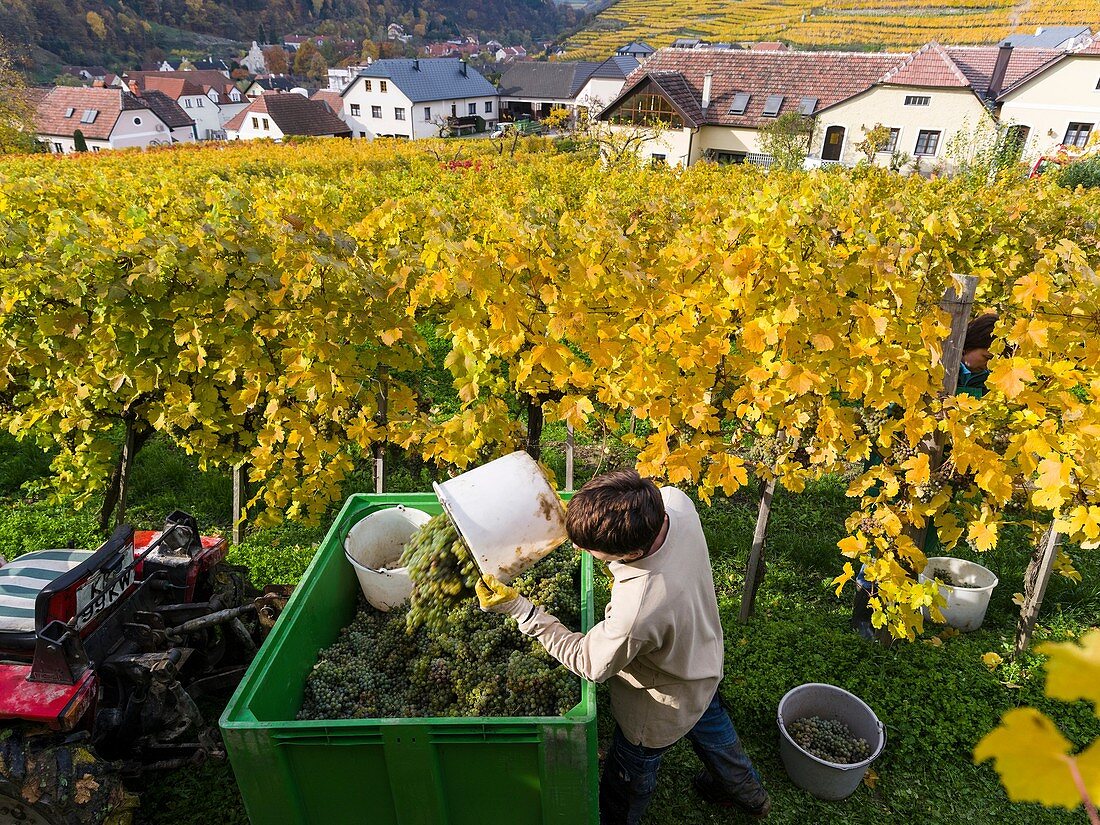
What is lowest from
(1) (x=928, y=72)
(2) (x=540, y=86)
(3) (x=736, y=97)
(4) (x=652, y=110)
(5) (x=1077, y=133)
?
(5) (x=1077, y=133)

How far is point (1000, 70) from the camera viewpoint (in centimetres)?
3070

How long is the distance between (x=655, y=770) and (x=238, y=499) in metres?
3.29

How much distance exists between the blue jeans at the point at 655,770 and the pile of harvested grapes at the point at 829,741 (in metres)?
0.42

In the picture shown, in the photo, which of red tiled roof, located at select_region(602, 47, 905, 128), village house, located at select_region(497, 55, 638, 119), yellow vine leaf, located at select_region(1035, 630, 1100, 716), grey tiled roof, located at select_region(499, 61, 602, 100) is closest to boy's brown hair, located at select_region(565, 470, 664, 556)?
yellow vine leaf, located at select_region(1035, 630, 1100, 716)

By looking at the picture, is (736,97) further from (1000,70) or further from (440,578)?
(440,578)

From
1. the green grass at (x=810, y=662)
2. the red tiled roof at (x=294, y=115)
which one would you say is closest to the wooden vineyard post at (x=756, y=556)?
the green grass at (x=810, y=662)

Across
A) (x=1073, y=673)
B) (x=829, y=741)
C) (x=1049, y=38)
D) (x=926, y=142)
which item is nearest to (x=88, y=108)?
(x=926, y=142)

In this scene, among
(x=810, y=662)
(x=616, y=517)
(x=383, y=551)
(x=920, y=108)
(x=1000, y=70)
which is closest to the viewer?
(x=616, y=517)

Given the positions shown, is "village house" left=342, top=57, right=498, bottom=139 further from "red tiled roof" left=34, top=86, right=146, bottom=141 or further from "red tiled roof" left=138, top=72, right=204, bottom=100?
"red tiled roof" left=138, top=72, right=204, bottom=100

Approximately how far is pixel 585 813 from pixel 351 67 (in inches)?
4334

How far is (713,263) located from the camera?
Answer: 10.2ft

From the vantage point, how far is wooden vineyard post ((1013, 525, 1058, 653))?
360 centimetres

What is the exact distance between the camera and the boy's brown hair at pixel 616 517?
2064 millimetres

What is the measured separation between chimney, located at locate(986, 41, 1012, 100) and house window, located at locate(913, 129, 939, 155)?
2949 mm
